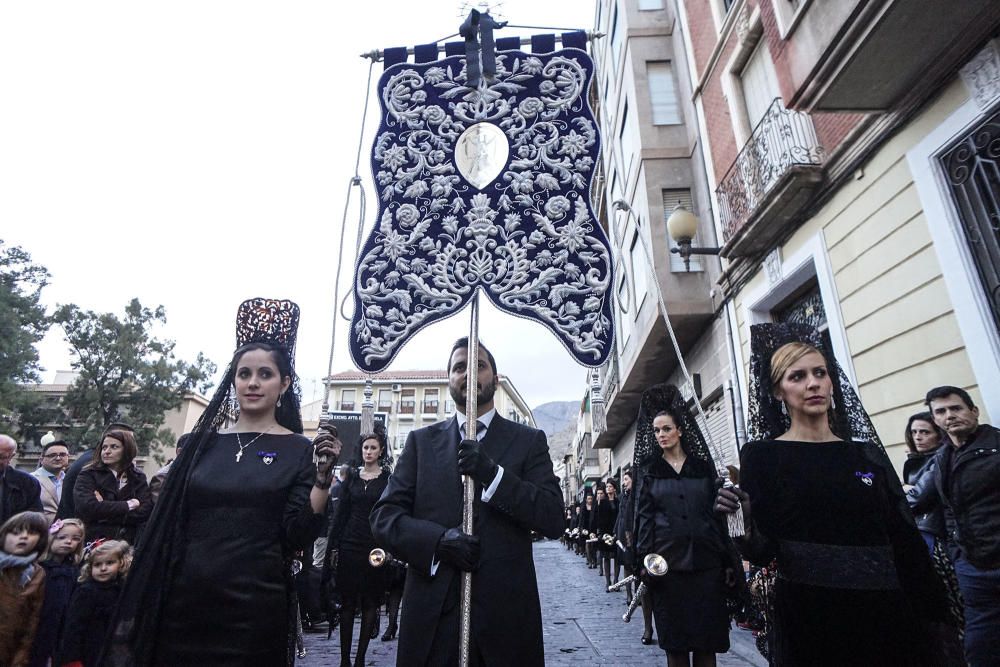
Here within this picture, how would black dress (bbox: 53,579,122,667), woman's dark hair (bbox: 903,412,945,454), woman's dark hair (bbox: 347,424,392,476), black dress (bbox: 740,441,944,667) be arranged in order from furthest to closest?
woman's dark hair (bbox: 347,424,392,476)
woman's dark hair (bbox: 903,412,945,454)
black dress (bbox: 53,579,122,667)
black dress (bbox: 740,441,944,667)

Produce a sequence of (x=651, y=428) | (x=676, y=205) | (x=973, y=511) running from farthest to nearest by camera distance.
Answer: (x=676, y=205), (x=651, y=428), (x=973, y=511)

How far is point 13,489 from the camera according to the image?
4.25 m

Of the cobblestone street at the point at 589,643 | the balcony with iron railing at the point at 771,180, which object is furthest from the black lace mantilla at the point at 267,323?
the balcony with iron railing at the point at 771,180

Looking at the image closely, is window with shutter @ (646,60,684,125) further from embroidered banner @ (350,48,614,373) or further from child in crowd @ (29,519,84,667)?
child in crowd @ (29,519,84,667)

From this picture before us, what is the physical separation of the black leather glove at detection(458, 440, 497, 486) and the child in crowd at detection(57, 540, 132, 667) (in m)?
2.58

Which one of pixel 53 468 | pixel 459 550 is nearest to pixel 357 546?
pixel 459 550

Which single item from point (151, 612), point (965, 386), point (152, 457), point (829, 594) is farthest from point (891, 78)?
point (152, 457)

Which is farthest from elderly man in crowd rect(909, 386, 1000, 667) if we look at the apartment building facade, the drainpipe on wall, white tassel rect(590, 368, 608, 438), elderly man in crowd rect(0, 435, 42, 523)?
elderly man in crowd rect(0, 435, 42, 523)

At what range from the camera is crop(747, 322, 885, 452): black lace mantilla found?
2531 mm

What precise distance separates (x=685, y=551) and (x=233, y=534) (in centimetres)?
272

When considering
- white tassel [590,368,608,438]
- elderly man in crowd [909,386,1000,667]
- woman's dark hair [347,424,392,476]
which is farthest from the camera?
woman's dark hair [347,424,392,476]

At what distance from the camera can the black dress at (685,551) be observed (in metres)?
3.28

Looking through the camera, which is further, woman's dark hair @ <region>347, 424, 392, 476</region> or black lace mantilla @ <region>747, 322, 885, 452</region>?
woman's dark hair @ <region>347, 424, 392, 476</region>

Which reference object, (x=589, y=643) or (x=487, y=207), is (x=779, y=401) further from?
(x=589, y=643)
